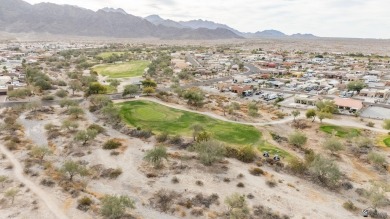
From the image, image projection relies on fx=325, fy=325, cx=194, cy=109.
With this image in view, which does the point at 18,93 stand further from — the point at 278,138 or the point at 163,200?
the point at 278,138

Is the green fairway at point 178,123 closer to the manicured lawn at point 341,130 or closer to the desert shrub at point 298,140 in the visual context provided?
the desert shrub at point 298,140

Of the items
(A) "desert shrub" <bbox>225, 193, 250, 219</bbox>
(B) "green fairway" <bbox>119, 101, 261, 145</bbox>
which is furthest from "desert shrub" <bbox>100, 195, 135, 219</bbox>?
(B) "green fairway" <bbox>119, 101, 261, 145</bbox>

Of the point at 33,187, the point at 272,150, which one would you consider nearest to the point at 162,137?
the point at 272,150

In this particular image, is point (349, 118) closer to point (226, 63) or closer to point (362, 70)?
point (362, 70)

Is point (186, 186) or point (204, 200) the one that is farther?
point (186, 186)

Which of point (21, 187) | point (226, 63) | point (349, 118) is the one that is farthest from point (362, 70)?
point (21, 187)

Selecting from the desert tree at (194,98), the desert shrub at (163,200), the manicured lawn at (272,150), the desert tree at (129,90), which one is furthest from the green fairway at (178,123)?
the desert shrub at (163,200)
